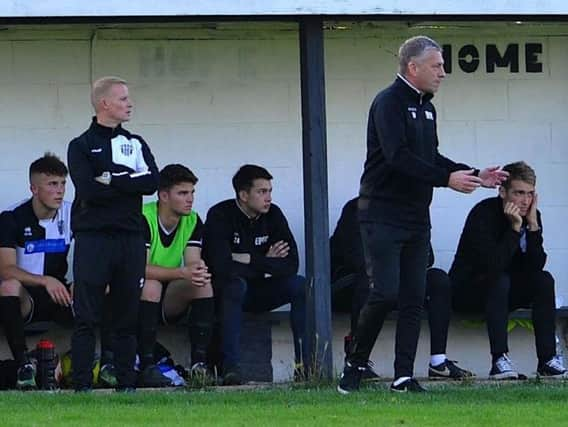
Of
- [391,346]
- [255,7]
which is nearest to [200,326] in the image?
[391,346]

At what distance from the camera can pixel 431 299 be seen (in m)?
10.6

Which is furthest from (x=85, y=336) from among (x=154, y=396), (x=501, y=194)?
(x=501, y=194)

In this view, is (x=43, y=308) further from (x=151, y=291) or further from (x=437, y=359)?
(x=437, y=359)

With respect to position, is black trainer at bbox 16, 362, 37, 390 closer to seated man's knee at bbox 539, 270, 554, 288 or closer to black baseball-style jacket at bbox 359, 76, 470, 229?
black baseball-style jacket at bbox 359, 76, 470, 229

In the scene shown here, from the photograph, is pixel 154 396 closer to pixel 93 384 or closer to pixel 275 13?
pixel 93 384

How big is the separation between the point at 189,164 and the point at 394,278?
3.15m

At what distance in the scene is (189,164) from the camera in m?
11.3

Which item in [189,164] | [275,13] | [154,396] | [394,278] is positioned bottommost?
[154,396]

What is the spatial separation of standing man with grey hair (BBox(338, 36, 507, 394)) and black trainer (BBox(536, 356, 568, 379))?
2.03 metres

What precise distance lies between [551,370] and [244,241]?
7.42 ft

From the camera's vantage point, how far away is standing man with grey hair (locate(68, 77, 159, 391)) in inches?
342

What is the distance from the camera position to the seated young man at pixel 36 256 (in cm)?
1004

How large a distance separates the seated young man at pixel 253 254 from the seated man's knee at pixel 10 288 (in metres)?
1.30

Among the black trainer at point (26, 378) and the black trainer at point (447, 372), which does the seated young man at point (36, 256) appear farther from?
the black trainer at point (447, 372)
